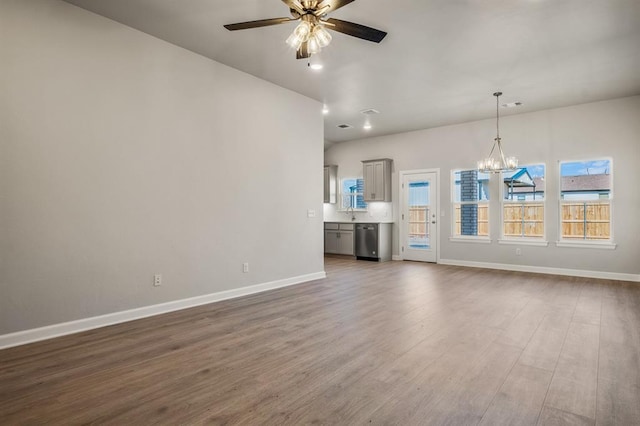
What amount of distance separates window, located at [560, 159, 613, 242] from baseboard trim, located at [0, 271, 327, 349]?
5.45m

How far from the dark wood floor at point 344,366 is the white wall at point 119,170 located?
1.47ft

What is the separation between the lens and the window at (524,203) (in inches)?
266

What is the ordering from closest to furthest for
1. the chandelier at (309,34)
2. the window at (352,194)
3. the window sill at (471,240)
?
the chandelier at (309,34) → the window sill at (471,240) → the window at (352,194)

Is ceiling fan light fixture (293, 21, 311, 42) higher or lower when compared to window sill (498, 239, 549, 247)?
higher

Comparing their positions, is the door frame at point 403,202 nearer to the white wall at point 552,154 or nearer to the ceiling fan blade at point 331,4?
the white wall at point 552,154

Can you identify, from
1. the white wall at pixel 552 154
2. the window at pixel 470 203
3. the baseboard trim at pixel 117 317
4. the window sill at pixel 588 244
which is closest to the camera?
the baseboard trim at pixel 117 317

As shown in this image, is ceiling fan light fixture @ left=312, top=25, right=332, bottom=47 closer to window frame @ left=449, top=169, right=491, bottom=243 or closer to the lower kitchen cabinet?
window frame @ left=449, top=169, right=491, bottom=243

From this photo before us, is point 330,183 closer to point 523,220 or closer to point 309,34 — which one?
point 523,220

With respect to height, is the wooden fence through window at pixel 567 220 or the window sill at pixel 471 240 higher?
the wooden fence through window at pixel 567 220

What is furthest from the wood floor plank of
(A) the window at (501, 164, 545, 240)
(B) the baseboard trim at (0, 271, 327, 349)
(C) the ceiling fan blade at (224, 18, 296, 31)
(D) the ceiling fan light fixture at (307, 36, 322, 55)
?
(A) the window at (501, 164, 545, 240)

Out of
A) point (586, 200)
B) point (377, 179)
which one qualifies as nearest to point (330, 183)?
point (377, 179)

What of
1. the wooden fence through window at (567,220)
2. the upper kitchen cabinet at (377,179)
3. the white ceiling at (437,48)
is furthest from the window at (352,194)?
the white ceiling at (437,48)

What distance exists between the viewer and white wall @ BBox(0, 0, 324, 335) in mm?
3059

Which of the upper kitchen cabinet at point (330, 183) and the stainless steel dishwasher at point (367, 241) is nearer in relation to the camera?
the stainless steel dishwasher at point (367, 241)
